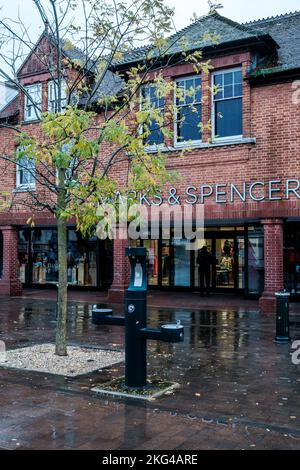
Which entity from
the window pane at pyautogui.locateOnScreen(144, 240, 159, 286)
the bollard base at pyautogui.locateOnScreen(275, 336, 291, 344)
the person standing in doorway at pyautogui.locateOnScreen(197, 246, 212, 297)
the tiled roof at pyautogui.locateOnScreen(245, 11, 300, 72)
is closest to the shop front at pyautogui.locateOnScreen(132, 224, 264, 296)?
the window pane at pyautogui.locateOnScreen(144, 240, 159, 286)

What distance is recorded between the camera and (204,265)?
1838 centimetres

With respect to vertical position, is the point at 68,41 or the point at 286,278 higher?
the point at 68,41

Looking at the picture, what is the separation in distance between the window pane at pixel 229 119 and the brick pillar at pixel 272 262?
9.30 feet

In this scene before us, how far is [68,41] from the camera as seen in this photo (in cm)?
895

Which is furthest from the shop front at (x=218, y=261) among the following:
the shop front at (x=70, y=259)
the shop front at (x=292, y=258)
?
the shop front at (x=70, y=259)

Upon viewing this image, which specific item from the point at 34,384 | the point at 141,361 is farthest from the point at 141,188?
the point at 34,384

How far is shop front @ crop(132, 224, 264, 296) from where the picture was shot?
57.1 feet

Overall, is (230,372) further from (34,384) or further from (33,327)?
(33,327)

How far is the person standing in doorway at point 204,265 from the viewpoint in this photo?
1835cm

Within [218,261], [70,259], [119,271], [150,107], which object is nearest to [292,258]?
[218,261]

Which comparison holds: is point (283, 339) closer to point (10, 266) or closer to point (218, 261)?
point (218, 261)

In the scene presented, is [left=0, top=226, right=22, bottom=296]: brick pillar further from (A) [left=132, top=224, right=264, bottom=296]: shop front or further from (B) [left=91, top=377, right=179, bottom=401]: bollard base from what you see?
(B) [left=91, top=377, right=179, bottom=401]: bollard base

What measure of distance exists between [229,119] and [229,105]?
410mm

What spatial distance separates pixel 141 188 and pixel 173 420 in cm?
382
